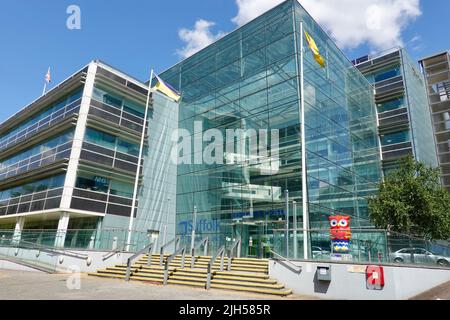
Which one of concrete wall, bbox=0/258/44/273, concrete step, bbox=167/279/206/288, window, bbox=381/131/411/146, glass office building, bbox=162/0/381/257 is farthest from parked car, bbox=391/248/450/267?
window, bbox=381/131/411/146

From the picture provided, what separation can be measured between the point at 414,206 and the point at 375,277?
10984 millimetres

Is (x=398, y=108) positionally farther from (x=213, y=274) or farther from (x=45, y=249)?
(x=45, y=249)

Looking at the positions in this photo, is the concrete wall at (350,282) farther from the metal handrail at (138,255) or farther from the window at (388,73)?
the window at (388,73)

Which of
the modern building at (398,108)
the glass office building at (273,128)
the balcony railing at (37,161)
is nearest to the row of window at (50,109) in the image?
the balcony railing at (37,161)

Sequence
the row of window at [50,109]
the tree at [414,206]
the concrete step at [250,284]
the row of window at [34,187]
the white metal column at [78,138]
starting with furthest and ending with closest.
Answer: the row of window at [50,109]
the row of window at [34,187]
the white metal column at [78,138]
the tree at [414,206]
the concrete step at [250,284]

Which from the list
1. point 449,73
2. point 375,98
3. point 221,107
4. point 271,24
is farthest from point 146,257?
point 449,73

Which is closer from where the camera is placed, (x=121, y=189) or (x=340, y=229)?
(x=340, y=229)

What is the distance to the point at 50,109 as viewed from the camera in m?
29.2

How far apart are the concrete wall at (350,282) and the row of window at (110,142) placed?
57.5 ft

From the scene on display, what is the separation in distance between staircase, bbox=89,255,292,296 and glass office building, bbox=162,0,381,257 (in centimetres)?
248
